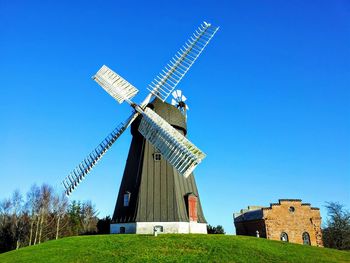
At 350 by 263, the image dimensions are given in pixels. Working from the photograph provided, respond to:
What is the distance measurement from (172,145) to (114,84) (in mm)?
7056

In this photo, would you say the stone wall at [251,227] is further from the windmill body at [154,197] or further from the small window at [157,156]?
the small window at [157,156]

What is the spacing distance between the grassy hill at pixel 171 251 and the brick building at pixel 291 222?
37.8 feet

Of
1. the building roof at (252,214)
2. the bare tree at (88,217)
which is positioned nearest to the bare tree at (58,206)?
the bare tree at (88,217)

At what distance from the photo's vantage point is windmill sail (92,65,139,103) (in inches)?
888

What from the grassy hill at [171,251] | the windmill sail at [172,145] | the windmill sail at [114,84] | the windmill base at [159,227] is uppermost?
the windmill sail at [114,84]

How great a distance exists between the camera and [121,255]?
54.9 ft

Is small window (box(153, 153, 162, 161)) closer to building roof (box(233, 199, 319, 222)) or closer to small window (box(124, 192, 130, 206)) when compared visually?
small window (box(124, 192, 130, 206))

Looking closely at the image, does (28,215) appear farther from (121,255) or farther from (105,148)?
(121,255)

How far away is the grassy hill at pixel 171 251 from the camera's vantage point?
1644 centimetres

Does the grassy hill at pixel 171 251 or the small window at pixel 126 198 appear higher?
the small window at pixel 126 198

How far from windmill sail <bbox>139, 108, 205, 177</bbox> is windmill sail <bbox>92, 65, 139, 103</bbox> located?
1.96 m

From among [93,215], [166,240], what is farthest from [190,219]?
[93,215]

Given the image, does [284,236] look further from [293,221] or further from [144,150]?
[144,150]

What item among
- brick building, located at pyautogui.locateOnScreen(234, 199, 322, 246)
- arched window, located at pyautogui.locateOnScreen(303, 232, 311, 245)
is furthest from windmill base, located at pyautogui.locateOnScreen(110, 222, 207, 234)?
arched window, located at pyautogui.locateOnScreen(303, 232, 311, 245)
